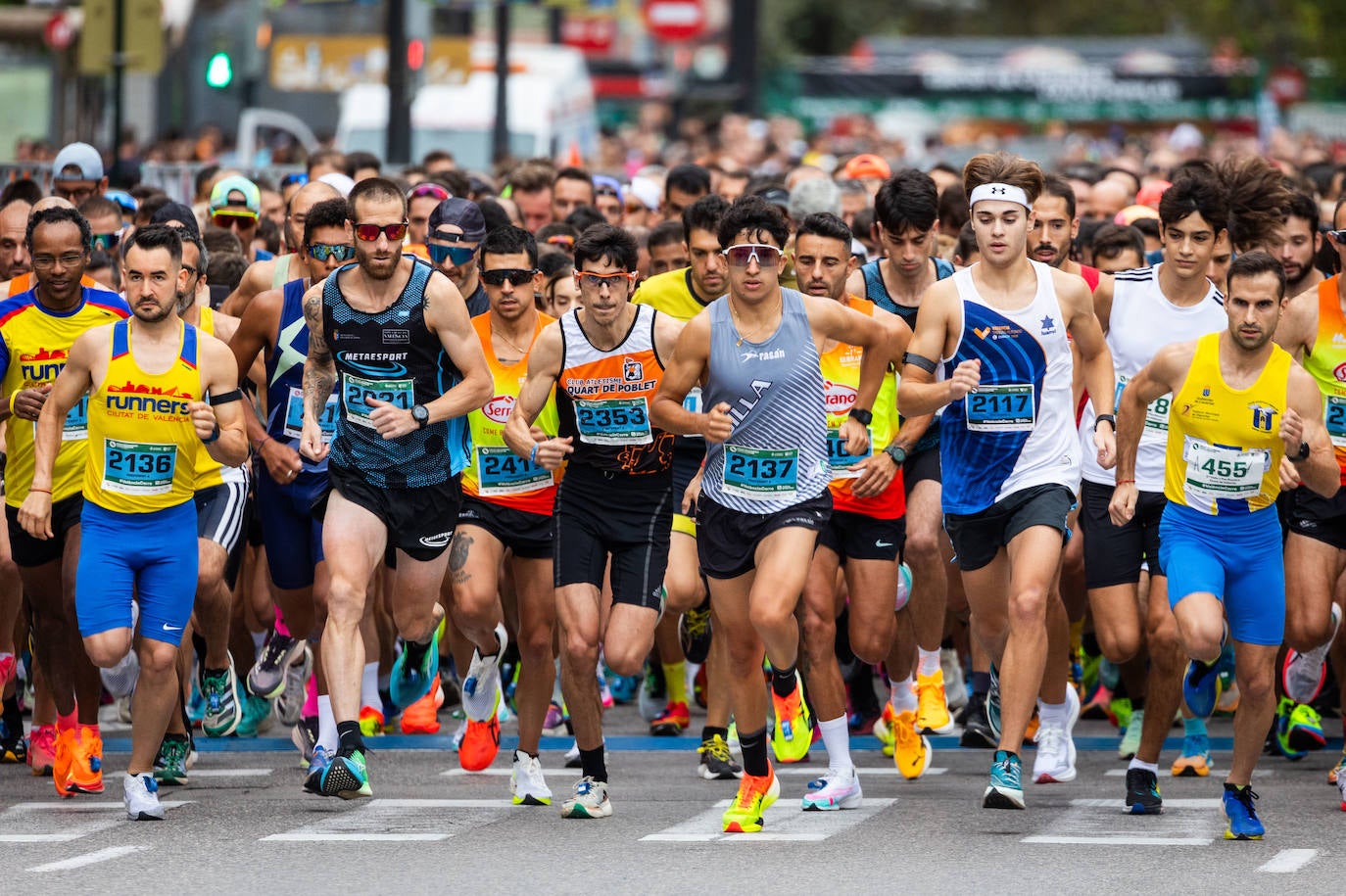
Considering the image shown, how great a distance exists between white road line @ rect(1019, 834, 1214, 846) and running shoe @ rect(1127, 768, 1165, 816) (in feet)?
1.75

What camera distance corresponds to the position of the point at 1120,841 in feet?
28.8

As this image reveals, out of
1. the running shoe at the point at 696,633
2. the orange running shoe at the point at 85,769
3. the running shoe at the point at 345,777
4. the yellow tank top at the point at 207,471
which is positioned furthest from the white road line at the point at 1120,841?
the yellow tank top at the point at 207,471

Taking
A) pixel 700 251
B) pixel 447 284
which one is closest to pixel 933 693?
pixel 700 251

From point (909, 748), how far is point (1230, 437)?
2.11 m

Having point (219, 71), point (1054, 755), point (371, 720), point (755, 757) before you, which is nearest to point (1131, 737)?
point (1054, 755)

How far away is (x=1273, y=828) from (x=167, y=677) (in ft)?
Answer: 13.8

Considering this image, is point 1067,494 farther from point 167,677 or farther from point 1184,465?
point 167,677

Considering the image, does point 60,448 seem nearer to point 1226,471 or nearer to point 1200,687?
point 1226,471

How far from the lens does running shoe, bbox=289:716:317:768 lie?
34.8 ft

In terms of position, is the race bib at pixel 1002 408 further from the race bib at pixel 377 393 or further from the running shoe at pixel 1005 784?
the race bib at pixel 377 393

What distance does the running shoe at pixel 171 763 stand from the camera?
10133mm

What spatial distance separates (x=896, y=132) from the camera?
162 feet

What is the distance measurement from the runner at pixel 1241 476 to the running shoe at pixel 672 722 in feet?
10.7

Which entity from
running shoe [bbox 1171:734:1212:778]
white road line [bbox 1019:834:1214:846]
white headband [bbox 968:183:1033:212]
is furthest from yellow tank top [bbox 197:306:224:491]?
running shoe [bbox 1171:734:1212:778]
